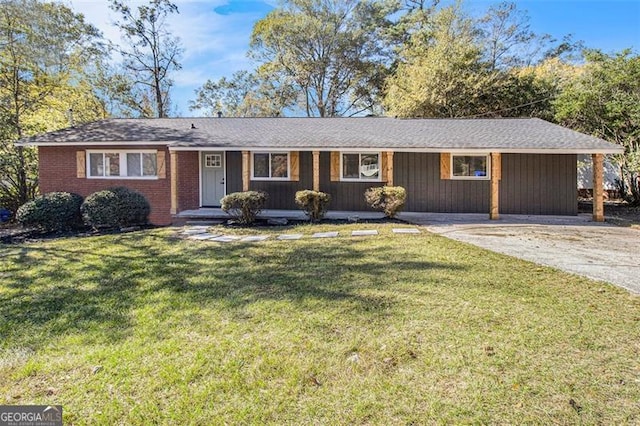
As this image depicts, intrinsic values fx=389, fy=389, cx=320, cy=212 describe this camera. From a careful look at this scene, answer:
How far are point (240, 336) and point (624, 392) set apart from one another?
9.54 ft

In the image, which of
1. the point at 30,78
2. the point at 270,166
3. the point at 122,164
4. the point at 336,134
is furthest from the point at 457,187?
the point at 30,78

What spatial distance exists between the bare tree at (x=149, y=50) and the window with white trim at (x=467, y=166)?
18.9 m

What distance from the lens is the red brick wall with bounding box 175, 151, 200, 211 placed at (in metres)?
12.9

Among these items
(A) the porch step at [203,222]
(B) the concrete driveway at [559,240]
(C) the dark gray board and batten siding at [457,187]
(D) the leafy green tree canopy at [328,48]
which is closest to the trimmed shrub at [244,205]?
(A) the porch step at [203,222]

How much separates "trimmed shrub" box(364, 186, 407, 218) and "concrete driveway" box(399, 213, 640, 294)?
1.85 feet

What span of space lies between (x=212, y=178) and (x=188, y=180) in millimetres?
784

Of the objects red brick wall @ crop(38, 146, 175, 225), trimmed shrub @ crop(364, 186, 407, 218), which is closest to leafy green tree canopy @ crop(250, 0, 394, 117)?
red brick wall @ crop(38, 146, 175, 225)

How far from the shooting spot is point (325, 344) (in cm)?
336

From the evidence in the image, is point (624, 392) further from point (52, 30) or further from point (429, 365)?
point (52, 30)

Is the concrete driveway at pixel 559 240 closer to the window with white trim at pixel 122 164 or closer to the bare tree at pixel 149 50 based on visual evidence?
the window with white trim at pixel 122 164

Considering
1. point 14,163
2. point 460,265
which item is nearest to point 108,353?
point 460,265

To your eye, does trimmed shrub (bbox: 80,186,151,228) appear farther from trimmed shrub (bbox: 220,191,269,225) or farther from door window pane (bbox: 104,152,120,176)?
trimmed shrub (bbox: 220,191,269,225)

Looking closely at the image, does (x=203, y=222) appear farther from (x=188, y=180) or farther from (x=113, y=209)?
(x=188, y=180)

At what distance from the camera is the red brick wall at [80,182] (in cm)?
1255
